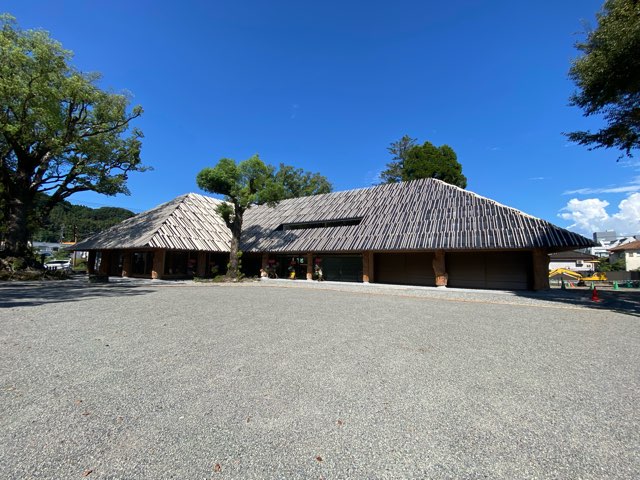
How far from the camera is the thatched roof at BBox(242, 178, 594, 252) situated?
17719mm

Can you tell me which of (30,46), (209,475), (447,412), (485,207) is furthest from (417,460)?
(30,46)

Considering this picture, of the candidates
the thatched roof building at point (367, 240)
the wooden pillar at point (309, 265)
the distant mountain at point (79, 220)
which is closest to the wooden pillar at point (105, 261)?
the thatched roof building at point (367, 240)

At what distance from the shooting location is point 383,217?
24.2m

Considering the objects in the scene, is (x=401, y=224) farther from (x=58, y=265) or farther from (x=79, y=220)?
(x=79, y=220)

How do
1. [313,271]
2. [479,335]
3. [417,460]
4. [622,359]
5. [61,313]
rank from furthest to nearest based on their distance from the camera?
[313,271] → [61,313] → [479,335] → [622,359] → [417,460]

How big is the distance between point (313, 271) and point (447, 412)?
22300mm

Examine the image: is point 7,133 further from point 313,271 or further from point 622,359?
point 622,359

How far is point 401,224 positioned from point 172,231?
60.1 ft

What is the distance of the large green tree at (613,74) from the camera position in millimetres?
10625

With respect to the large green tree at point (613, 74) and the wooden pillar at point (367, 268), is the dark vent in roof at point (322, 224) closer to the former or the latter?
the wooden pillar at point (367, 268)

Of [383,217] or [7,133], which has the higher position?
[7,133]

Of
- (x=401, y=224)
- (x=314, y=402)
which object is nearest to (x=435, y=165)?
(x=401, y=224)

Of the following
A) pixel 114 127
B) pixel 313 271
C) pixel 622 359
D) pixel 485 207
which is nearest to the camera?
pixel 622 359

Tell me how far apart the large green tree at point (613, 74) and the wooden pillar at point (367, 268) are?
519 inches
